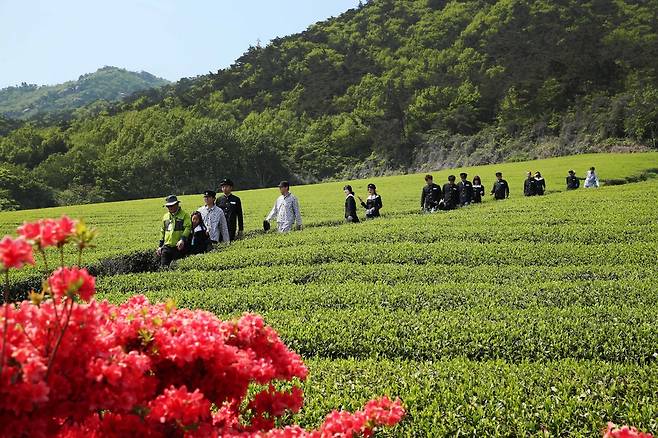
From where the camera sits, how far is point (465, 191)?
2359 centimetres

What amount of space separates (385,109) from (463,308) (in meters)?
89.8

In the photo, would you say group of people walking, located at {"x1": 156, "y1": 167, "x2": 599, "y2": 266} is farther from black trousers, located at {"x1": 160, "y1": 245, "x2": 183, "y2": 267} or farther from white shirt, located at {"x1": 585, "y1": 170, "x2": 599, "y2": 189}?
white shirt, located at {"x1": 585, "y1": 170, "x2": 599, "y2": 189}

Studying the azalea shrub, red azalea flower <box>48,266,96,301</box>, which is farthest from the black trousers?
red azalea flower <box>48,266,96,301</box>

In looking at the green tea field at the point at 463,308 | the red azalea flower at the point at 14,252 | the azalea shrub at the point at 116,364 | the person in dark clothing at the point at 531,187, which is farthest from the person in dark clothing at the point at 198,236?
the person in dark clothing at the point at 531,187

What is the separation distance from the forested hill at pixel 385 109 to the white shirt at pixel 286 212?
179 feet

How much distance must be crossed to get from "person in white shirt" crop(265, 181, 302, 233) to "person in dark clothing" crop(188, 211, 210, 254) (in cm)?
239

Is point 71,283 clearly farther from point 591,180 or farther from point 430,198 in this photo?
point 591,180

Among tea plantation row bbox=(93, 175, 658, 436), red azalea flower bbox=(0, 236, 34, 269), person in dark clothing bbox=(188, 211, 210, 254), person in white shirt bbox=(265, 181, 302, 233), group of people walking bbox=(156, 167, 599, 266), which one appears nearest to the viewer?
red azalea flower bbox=(0, 236, 34, 269)

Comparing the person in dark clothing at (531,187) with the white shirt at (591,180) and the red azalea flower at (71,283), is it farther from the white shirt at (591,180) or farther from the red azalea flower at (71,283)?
the red azalea flower at (71,283)

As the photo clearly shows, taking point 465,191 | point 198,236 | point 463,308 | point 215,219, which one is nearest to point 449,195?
point 465,191

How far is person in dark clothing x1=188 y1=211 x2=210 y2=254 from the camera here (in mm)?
13086

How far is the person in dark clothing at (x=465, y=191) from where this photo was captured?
2311 centimetres

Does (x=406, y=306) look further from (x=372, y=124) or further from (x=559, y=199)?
(x=372, y=124)

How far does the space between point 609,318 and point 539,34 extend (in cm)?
9513
